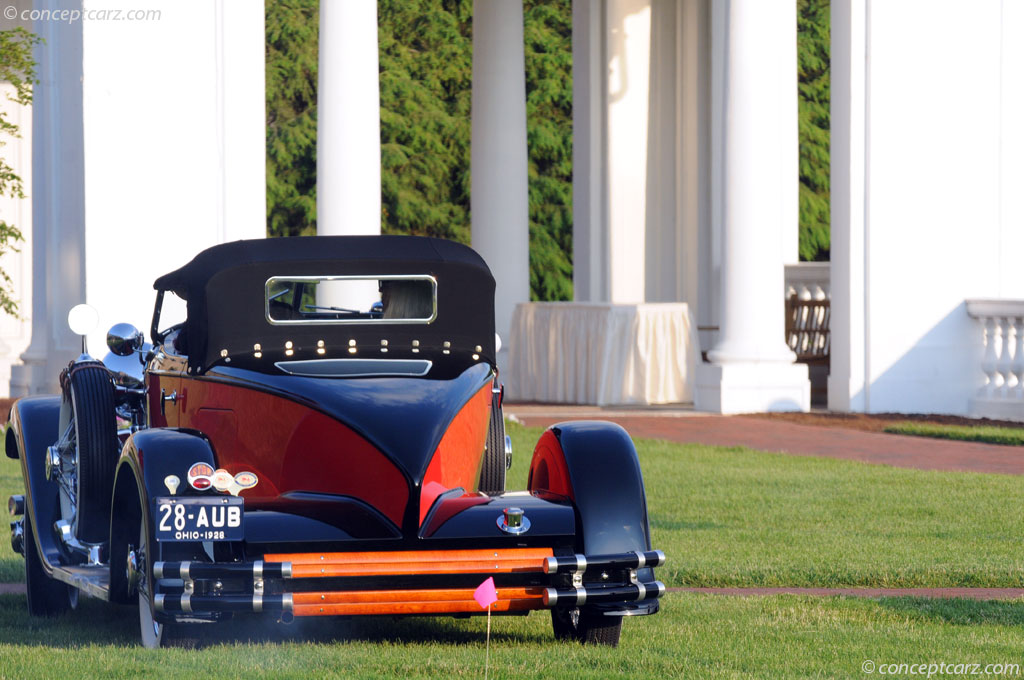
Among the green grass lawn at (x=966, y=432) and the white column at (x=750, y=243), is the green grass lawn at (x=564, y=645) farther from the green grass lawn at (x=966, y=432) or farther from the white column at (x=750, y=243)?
the white column at (x=750, y=243)

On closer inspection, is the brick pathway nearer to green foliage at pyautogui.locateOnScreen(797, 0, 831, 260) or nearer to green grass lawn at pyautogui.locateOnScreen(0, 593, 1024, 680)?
green grass lawn at pyautogui.locateOnScreen(0, 593, 1024, 680)

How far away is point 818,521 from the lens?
11992 mm

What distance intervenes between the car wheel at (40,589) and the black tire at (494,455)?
2156mm

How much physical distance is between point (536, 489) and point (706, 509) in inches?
203

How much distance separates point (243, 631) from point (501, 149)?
1977 centimetres

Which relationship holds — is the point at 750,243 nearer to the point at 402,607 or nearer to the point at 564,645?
the point at 564,645

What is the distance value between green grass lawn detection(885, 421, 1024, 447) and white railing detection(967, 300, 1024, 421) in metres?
1.31

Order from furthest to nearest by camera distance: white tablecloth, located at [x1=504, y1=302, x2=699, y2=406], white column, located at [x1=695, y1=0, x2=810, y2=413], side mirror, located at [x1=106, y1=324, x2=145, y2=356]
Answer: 1. white tablecloth, located at [x1=504, y1=302, x2=699, y2=406]
2. white column, located at [x1=695, y1=0, x2=810, y2=413]
3. side mirror, located at [x1=106, y1=324, x2=145, y2=356]

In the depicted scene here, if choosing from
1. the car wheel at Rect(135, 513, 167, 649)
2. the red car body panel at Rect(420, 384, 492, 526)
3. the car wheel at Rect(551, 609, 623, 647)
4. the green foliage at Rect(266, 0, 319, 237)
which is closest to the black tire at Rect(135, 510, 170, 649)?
the car wheel at Rect(135, 513, 167, 649)

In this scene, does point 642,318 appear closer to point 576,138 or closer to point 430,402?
point 576,138

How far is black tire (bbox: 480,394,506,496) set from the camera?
8.05m

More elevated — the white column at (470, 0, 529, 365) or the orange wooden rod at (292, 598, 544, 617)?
the white column at (470, 0, 529, 365)

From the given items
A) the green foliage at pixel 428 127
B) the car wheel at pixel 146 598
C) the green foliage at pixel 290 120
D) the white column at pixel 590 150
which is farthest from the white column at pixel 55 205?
the green foliage at pixel 428 127

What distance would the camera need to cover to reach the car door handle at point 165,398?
782cm
